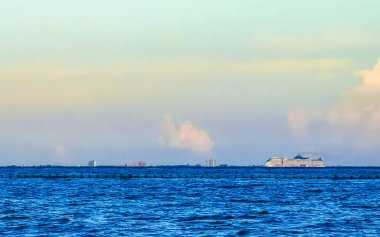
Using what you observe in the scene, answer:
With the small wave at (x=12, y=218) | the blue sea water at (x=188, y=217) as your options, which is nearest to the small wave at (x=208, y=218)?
the blue sea water at (x=188, y=217)

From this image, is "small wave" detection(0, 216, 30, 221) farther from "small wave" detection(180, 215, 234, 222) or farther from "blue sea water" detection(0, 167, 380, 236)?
"small wave" detection(180, 215, 234, 222)

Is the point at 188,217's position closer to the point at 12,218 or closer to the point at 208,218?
the point at 208,218

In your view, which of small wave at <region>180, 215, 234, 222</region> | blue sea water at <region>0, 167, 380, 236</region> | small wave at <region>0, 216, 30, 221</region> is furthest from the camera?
small wave at <region>0, 216, 30, 221</region>

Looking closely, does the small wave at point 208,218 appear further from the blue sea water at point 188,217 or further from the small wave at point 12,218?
the small wave at point 12,218

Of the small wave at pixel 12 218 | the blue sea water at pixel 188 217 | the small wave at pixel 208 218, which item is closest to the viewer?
the blue sea water at pixel 188 217

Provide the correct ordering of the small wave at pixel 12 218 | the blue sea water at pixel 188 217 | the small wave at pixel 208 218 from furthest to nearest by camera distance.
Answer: the small wave at pixel 12 218, the small wave at pixel 208 218, the blue sea water at pixel 188 217

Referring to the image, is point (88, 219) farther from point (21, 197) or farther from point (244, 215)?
point (21, 197)

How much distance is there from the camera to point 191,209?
78812 mm

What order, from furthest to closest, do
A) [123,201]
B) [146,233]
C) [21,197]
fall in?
[21,197] → [123,201] → [146,233]

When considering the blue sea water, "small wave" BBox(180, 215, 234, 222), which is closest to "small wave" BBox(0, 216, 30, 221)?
the blue sea water

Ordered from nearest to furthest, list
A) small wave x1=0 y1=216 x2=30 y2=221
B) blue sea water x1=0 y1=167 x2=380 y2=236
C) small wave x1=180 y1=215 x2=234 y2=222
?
blue sea water x1=0 y1=167 x2=380 y2=236 < small wave x1=180 y1=215 x2=234 y2=222 < small wave x1=0 y1=216 x2=30 y2=221

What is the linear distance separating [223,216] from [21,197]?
40203 millimetres

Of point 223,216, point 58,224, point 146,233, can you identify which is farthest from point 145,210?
point 146,233

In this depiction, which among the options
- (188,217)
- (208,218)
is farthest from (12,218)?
(208,218)
